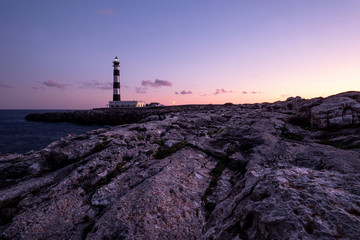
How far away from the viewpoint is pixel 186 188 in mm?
8711

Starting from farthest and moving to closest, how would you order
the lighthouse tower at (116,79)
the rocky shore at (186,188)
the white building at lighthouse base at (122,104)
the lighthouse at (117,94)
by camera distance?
the white building at lighthouse base at (122,104) → the lighthouse at (117,94) → the lighthouse tower at (116,79) → the rocky shore at (186,188)

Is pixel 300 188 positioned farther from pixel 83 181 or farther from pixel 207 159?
pixel 83 181

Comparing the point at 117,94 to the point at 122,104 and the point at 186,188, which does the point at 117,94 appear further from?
the point at 186,188

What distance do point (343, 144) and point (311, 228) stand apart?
43.6 ft

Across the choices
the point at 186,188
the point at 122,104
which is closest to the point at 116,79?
the point at 122,104

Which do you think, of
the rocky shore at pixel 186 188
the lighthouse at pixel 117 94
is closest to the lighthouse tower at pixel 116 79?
the lighthouse at pixel 117 94

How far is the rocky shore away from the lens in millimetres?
4402

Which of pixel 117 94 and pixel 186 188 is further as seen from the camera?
pixel 117 94

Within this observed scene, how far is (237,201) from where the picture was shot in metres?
5.95

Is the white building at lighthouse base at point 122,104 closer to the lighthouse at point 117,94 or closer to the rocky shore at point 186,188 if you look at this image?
the lighthouse at point 117,94

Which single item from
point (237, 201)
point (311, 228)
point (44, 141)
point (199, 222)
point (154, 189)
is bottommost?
point (44, 141)

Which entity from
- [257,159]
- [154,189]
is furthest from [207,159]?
[154,189]

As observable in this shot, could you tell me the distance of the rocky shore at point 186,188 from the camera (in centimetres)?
440

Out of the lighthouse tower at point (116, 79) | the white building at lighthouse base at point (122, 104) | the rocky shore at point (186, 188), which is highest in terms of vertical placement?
the lighthouse tower at point (116, 79)
